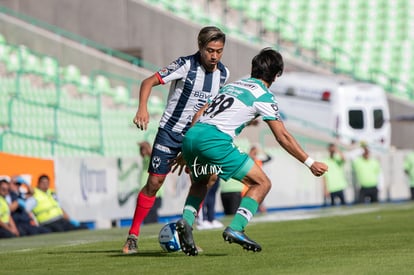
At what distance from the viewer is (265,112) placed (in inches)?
401

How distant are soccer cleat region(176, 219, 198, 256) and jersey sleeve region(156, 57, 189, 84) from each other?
5.18 ft

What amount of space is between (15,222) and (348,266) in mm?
9658

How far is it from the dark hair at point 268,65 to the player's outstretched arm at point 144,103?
106 cm

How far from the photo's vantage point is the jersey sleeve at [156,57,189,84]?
441 inches

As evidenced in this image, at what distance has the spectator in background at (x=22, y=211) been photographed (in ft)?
59.9

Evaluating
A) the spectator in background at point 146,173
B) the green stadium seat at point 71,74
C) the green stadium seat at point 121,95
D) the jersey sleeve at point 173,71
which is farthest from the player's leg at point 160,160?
the green stadium seat at point 121,95

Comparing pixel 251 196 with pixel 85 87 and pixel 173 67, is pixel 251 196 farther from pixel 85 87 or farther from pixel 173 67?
pixel 85 87

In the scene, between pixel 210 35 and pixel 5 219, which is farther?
pixel 5 219

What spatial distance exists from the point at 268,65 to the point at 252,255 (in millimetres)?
1773

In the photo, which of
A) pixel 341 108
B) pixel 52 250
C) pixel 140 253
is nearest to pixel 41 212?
pixel 52 250

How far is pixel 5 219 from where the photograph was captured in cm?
1762

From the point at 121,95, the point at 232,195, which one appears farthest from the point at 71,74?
the point at 232,195

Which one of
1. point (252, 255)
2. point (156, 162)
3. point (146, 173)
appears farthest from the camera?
point (146, 173)

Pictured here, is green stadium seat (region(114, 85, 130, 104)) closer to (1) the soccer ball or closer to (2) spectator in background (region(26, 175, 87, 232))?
(2) spectator in background (region(26, 175, 87, 232))
